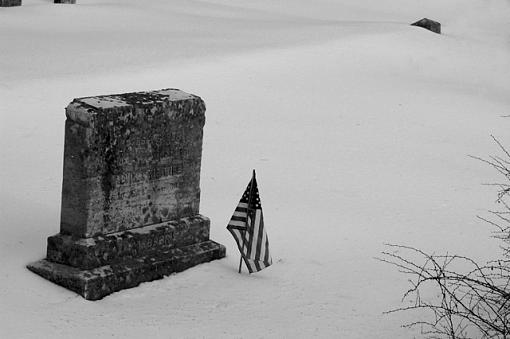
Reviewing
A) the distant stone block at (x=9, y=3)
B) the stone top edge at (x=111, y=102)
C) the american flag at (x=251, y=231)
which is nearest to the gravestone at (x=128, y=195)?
the stone top edge at (x=111, y=102)

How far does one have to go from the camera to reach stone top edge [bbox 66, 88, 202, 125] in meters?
8.59

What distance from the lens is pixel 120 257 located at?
8.98 metres

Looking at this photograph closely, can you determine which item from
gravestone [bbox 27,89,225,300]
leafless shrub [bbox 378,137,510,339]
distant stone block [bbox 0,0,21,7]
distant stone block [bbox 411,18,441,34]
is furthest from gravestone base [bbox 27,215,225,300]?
distant stone block [bbox 411,18,441,34]

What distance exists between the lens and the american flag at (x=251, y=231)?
375 inches

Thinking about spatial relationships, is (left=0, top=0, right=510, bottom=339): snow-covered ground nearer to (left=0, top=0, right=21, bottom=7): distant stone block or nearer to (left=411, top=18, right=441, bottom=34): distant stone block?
(left=0, top=0, right=21, bottom=7): distant stone block

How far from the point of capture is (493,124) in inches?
597

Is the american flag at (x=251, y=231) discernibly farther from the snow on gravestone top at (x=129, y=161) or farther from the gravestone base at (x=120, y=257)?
the snow on gravestone top at (x=129, y=161)

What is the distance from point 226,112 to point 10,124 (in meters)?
2.71

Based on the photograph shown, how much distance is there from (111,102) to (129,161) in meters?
0.48

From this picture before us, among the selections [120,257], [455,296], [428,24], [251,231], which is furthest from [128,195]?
[428,24]

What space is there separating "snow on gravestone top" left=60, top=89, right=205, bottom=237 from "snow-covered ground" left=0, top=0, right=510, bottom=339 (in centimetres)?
57

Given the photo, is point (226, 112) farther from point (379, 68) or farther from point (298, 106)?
point (379, 68)

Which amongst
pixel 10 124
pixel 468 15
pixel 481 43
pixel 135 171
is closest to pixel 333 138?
pixel 10 124

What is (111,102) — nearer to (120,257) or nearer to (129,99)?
(129,99)
